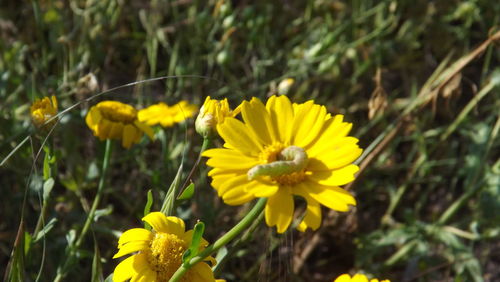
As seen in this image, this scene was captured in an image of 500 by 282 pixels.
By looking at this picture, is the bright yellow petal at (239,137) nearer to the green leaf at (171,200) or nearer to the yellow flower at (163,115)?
the green leaf at (171,200)

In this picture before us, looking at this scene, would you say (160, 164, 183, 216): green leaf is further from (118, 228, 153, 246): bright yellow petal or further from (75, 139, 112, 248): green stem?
(75, 139, 112, 248): green stem

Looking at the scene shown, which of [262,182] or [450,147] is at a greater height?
[262,182]

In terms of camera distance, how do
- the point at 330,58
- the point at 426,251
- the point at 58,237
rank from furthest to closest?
the point at 330,58 → the point at 426,251 → the point at 58,237

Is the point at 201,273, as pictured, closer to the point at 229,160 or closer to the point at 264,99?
the point at 229,160

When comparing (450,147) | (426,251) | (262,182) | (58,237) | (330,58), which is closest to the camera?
(262,182)

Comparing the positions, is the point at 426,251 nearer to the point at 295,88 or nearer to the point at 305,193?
the point at 295,88

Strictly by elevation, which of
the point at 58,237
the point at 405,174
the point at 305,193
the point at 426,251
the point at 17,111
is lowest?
the point at 405,174

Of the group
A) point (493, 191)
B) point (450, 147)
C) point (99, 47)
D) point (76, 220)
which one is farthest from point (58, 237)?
point (450, 147)
